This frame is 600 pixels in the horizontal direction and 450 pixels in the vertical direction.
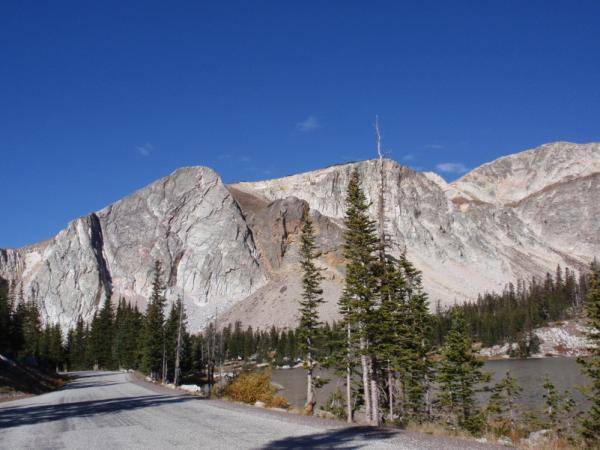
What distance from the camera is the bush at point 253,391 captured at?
24.8m

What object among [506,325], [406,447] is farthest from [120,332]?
[506,325]

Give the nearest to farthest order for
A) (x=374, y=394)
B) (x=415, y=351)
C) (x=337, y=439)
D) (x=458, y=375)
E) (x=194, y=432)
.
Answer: (x=337, y=439) → (x=194, y=432) → (x=374, y=394) → (x=458, y=375) → (x=415, y=351)

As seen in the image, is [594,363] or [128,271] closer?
[594,363]

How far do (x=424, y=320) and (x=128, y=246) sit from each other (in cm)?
18275

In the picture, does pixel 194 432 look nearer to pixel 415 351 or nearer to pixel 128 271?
pixel 415 351

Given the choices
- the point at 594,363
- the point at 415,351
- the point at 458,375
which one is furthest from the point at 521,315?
the point at 594,363

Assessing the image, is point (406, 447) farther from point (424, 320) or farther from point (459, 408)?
point (424, 320)

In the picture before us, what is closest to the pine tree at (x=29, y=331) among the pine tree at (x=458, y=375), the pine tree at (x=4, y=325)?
the pine tree at (x=4, y=325)

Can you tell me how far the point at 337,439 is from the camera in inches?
423

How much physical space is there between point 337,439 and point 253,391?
15518 mm

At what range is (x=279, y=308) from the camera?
6442 inches

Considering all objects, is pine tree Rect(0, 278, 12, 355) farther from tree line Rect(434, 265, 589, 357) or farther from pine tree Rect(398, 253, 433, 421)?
tree line Rect(434, 265, 589, 357)

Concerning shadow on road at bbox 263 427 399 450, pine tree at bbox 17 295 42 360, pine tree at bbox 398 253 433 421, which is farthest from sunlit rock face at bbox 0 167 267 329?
shadow on road at bbox 263 427 399 450

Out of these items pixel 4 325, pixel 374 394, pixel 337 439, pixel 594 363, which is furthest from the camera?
pixel 4 325
